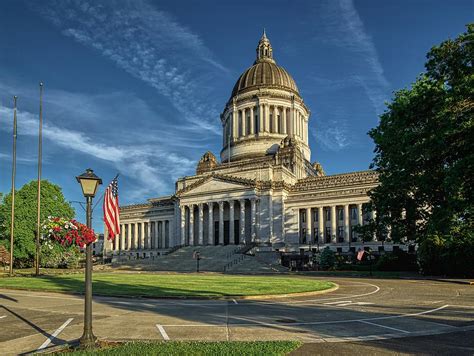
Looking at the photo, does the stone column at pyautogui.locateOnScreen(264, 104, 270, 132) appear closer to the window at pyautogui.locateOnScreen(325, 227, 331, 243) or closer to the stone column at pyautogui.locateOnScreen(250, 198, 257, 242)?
the stone column at pyautogui.locateOnScreen(250, 198, 257, 242)

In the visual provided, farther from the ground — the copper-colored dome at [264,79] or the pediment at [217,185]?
the copper-colored dome at [264,79]

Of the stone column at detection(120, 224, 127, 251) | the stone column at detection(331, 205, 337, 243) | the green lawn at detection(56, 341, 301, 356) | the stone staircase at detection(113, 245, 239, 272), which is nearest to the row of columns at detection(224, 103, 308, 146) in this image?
the stone column at detection(331, 205, 337, 243)

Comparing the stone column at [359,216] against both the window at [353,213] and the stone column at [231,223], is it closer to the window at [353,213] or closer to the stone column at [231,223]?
the window at [353,213]

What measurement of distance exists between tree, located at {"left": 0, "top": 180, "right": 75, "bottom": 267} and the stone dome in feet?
176

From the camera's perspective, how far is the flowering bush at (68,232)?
1131cm

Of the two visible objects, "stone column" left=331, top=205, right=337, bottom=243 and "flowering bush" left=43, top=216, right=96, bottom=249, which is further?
"stone column" left=331, top=205, right=337, bottom=243

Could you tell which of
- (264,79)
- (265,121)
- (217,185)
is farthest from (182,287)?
(264,79)

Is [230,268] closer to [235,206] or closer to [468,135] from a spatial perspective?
[235,206]

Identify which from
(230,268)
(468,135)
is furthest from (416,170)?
(230,268)

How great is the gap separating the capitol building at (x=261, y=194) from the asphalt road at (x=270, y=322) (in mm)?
55336

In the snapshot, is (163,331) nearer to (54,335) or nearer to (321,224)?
(54,335)

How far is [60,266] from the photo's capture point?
232ft

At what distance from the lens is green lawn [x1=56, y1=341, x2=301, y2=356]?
9.17m

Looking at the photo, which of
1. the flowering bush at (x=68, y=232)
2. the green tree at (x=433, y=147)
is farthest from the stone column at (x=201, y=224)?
the flowering bush at (x=68, y=232)
